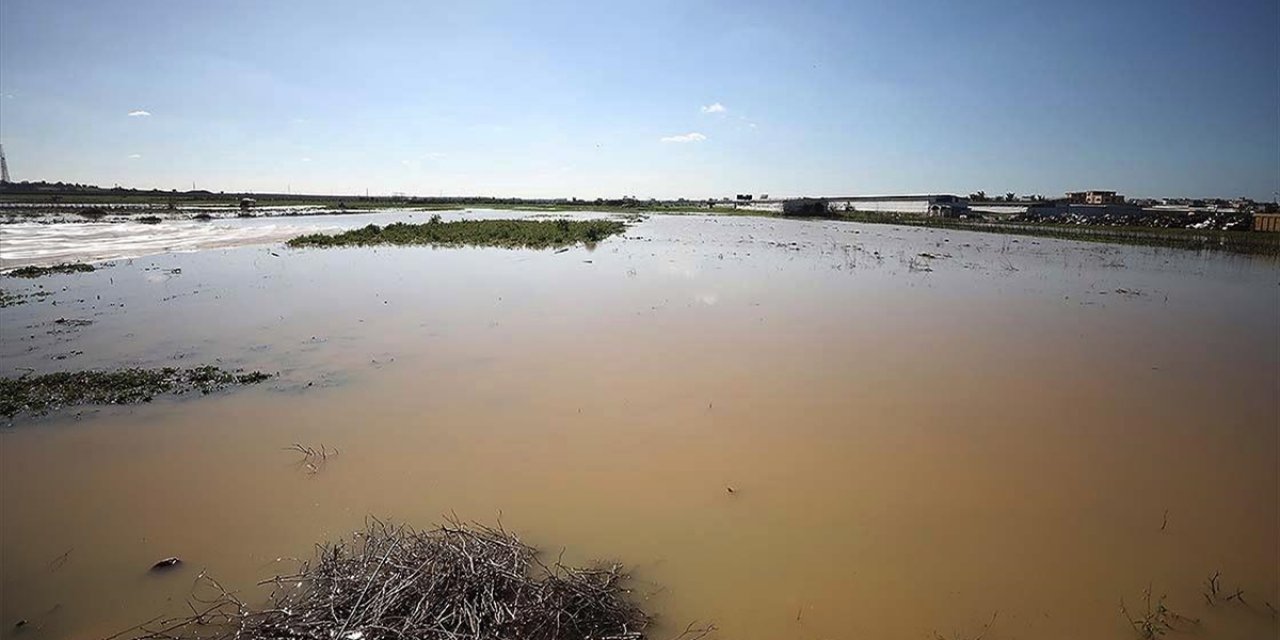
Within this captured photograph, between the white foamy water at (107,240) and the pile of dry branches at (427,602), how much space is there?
22.2m

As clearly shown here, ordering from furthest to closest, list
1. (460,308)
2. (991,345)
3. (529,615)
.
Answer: (460,308)
(991,345)
(529,615)

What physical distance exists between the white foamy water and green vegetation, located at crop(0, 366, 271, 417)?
15853mm

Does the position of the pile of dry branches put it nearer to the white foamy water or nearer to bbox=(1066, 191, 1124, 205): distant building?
the white foamy water

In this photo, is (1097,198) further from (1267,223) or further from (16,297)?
(16,297)

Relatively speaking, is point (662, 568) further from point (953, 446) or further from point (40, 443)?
point (40, 443)

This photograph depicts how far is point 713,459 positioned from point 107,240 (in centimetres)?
3511

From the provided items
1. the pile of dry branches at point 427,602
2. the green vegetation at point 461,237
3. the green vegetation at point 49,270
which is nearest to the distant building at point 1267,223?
the green vegetation at point 461,237

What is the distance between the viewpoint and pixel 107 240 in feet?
91.6

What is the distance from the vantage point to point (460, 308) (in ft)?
41.3

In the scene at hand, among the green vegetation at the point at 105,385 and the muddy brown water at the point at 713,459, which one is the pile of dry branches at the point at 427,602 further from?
the green vegetation at the point at 105,385

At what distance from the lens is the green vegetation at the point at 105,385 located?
22.1 feet

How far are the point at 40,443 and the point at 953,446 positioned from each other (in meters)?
9.48

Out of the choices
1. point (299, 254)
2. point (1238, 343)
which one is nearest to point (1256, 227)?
point (1238, 343)

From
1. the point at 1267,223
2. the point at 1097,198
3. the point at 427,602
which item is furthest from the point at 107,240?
the point at 1097,198
